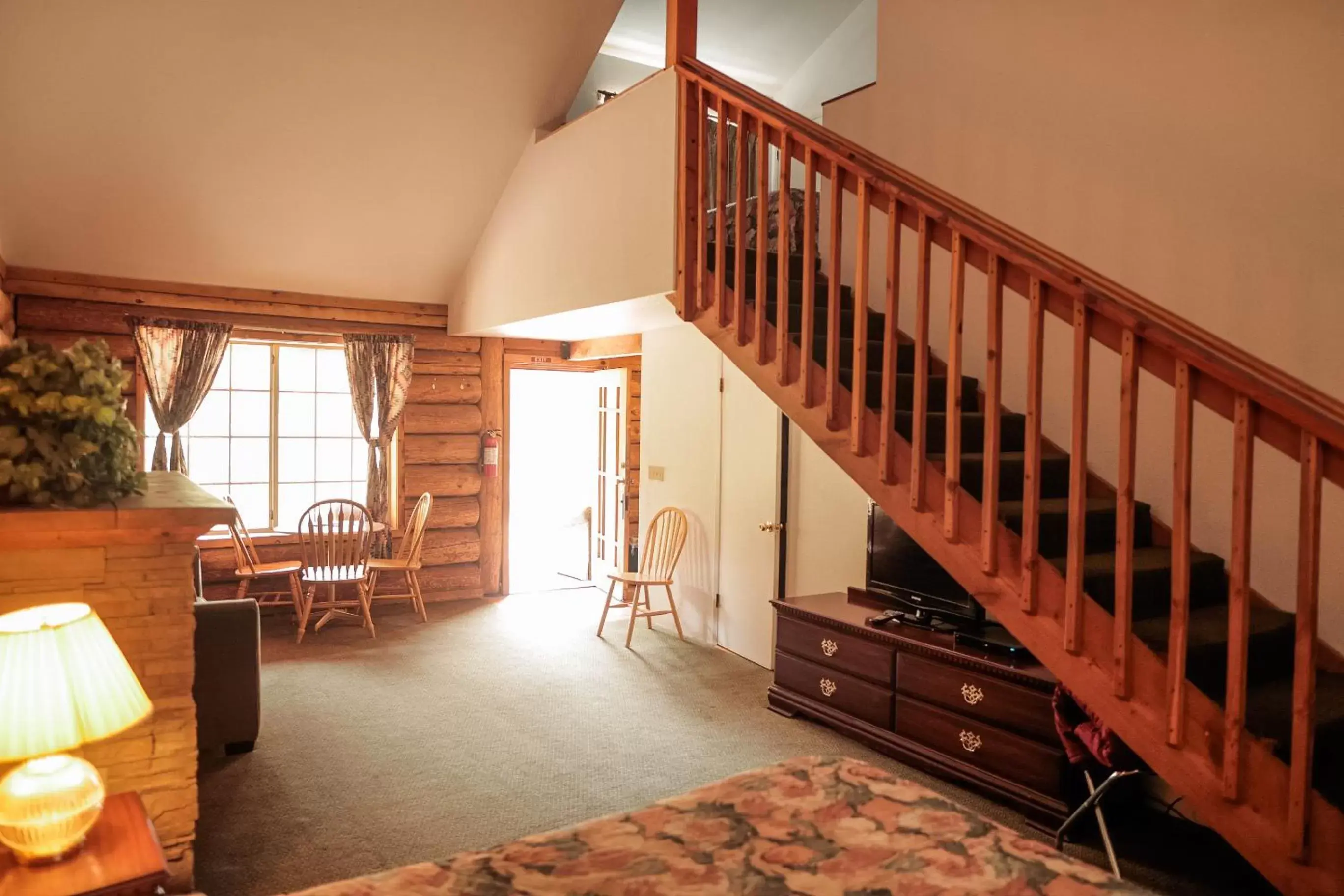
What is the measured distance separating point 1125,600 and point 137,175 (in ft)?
18.1

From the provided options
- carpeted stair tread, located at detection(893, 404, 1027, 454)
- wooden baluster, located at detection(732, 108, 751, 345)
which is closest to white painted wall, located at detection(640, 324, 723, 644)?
wooden baluster, located at detection(732, 108, 751, 345)

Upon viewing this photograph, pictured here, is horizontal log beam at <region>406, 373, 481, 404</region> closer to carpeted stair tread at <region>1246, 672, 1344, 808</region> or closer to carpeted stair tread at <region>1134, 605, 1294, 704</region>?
carpeted stair tread at <region>1134, 605, 1294, 704</region>

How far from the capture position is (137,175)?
5.24 meters

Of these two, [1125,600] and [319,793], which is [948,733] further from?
[319,793]

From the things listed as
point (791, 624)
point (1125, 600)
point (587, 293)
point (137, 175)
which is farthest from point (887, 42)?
point (137, 175)

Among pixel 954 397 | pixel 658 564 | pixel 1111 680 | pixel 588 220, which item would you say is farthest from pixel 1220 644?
pixel 658 564

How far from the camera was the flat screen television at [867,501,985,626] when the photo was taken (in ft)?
12.4

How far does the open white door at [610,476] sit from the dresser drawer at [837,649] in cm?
282

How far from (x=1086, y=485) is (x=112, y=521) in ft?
9.49

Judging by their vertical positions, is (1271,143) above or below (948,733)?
above

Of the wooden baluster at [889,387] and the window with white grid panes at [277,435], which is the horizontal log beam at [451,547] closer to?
the window with white grid panes at [277,435]

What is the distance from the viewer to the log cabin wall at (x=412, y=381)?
5945mm

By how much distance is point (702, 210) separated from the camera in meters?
3.91

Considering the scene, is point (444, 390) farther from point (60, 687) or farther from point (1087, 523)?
point (60, 687)
